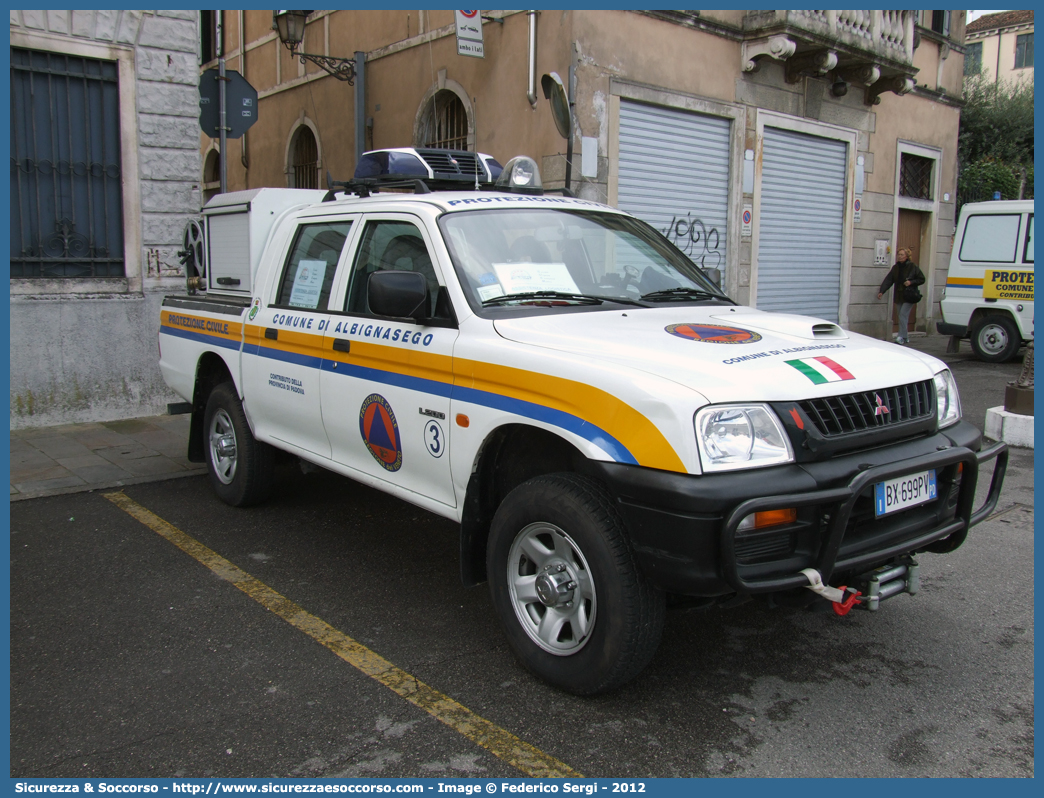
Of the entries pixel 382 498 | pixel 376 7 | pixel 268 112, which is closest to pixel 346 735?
pixel 382 498

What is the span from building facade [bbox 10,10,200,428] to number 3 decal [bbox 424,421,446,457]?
19.6 ft

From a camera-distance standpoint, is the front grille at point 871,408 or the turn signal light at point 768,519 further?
the front grille at point 871,408

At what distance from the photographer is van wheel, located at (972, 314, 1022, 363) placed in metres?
13.2

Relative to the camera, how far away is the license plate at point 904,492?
310cm

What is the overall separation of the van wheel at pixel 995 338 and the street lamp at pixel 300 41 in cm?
1085

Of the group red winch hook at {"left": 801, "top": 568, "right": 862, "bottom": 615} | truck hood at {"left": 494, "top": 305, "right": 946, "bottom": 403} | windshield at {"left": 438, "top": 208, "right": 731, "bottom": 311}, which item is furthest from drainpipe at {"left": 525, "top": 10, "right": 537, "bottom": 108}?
red winch hook at {"left": 801, "top": 568, "right": 862, "bottom": 615}

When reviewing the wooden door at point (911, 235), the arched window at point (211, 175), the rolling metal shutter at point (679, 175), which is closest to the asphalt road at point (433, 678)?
the rolling metal shutter at point (679, 175)

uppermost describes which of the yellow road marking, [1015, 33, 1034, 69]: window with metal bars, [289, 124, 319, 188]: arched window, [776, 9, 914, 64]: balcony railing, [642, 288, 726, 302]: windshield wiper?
[1015, 33, 1034, 69]: window with metal bars

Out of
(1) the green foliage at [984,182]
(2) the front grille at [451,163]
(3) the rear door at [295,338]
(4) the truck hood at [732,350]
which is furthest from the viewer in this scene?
(1) the green foliage at [984,182]

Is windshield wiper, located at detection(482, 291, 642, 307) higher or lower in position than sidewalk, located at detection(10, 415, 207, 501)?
higher

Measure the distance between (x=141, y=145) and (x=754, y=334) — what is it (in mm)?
7310

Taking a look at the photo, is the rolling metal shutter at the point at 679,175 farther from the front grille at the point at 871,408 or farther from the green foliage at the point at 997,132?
the green foliage at the point at 997,132

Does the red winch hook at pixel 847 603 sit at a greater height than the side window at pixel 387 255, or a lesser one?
lesser

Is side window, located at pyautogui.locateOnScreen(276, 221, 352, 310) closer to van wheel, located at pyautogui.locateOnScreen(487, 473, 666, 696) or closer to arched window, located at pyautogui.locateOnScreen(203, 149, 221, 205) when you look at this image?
van wheel, located at pyautogui.locateOnScreen(487, 473, 666, 696)
